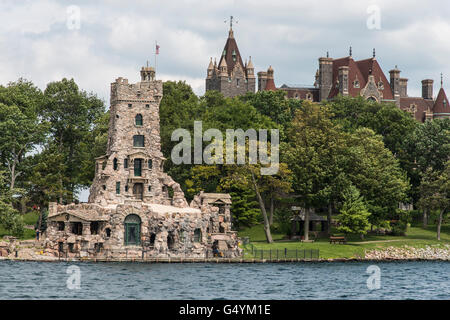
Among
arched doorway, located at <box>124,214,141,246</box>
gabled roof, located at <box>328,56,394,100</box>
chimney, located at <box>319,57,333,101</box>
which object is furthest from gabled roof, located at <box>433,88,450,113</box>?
arched doorway, located at <box>124,214,141,246</box>

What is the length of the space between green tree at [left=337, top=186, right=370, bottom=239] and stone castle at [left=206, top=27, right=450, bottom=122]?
56979 mm

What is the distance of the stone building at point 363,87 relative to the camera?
149500 mm

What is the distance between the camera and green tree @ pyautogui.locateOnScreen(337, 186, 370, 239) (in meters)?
89.7

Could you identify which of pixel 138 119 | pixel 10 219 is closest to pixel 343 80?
pixel 138 119

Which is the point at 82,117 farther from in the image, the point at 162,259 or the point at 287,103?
the point at 162,259

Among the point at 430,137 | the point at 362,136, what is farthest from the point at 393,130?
the point at 362,136

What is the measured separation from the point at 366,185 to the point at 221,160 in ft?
55.2

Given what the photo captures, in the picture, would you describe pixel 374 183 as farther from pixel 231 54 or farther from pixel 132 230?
pixel 231 54

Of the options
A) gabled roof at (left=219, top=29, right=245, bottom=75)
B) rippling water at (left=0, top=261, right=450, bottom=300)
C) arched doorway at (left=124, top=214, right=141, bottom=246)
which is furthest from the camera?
gabled roof at (left=219, top=29, right=245, bottom=75)

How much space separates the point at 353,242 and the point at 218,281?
98.4ft

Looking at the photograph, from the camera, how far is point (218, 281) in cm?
6569

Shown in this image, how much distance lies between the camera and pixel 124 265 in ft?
248

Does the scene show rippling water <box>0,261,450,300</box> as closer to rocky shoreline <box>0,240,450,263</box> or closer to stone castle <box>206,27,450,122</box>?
rocky shoreline <box>0,240,450,263</box>

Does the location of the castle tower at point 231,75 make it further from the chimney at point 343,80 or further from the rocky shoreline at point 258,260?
the rocky shoreline at point 258,260
